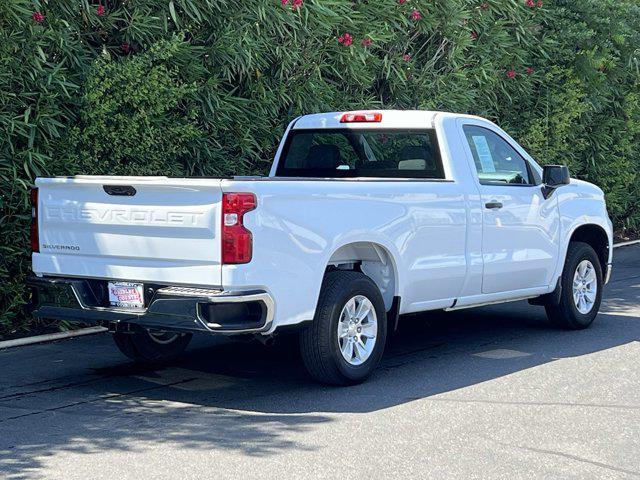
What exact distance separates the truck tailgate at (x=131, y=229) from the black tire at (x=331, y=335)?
0.95 metres

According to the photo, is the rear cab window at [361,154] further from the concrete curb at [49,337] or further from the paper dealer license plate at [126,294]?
the paper dealer license plate at [126,294]

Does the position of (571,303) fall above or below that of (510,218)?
below

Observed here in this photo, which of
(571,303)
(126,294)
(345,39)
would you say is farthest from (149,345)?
(345,39)

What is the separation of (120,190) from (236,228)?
94 cm

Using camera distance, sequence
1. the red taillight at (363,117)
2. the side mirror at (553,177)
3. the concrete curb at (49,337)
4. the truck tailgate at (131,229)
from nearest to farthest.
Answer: the truck tailgate at (131,229)
the red taillight at (363,117)
the concrete curb at (49,337)
the side mirror at (553,177)

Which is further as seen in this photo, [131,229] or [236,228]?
[131,229]

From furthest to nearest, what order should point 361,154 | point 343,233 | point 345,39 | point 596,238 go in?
point 345,39 < point 596,238 < point 361,154 < point 343,233

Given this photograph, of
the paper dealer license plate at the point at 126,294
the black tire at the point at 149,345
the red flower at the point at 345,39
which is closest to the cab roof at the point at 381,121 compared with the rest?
the black tire at the point at 149,345

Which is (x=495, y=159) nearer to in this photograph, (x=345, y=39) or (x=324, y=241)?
(x=324, y=241)

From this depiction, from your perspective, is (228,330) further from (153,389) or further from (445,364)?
(445,364)

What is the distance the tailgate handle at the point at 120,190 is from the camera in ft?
24.7

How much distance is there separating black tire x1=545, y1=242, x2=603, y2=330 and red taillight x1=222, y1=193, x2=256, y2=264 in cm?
417

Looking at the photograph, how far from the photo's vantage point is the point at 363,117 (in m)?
9.64

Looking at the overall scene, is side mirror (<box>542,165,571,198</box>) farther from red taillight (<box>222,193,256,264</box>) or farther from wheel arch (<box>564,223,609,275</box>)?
red taillight (<box>222,193,256,264</box>)
